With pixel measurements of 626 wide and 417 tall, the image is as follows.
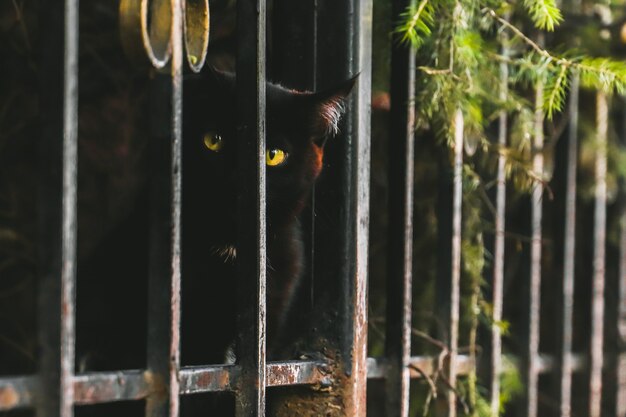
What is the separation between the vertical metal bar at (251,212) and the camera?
123 centimetres

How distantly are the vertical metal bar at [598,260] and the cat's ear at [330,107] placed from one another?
0.92m

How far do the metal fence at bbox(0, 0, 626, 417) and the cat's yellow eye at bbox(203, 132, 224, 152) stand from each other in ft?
0.83

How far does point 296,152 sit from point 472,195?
470 millimetres

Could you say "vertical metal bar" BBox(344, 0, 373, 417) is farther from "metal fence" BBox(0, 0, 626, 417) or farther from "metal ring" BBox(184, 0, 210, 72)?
"metal ring" BBox(184, 0, 210, 72)

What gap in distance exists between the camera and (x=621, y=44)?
7.42 feet

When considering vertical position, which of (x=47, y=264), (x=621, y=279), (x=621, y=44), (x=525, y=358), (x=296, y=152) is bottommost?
(x=525, y=358)

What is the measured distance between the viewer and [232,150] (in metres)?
1.71

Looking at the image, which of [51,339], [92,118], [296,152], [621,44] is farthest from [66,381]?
[621,44]

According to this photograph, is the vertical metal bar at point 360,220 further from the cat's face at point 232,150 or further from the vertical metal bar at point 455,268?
the vertical metal bar at point 455,268

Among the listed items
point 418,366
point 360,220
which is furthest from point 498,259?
point 360,220

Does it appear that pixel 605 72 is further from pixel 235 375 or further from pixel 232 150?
pixel 235 375

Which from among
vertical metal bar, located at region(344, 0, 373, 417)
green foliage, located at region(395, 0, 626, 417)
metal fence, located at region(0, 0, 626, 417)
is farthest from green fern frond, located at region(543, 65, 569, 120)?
vertical metal bar, located at region(344, 0, 373, 417)

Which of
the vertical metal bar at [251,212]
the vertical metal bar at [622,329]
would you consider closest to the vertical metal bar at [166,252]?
the vertical metal bar at [251,212]

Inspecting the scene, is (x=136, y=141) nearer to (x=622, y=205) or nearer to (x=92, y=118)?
(x=92, y=118)
